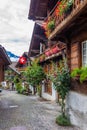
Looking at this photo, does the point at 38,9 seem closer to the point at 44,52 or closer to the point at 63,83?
the point at 44,52

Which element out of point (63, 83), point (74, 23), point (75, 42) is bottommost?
point (63, 83)

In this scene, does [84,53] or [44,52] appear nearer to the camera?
[84,53]

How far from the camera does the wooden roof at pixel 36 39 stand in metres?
Answer: 20.0

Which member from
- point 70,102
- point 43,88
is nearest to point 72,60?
point 70,102

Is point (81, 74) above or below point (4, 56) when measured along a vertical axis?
below

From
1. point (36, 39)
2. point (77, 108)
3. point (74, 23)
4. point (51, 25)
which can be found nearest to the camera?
point (74, 23)

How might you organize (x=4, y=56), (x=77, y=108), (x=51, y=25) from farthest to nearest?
(x=4, y=56), (x=51, y=25), (x=77, y=108)

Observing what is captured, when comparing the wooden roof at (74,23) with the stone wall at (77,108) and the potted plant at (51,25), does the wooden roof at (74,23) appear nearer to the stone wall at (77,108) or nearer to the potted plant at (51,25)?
the potted plant at (51,25)

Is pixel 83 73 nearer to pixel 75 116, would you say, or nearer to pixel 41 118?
pixel 75 116

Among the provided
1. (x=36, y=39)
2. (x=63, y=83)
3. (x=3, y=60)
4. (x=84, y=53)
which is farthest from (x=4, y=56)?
(x=36, y=39)

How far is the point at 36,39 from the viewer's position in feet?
71.6

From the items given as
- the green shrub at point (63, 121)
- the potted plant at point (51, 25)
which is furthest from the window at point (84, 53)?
the green shrub at point (63, 121)

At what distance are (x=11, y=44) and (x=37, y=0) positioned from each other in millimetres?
28493

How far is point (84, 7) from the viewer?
6.67 metres
